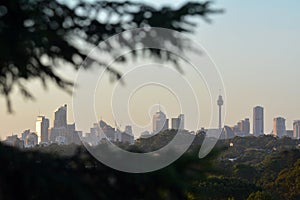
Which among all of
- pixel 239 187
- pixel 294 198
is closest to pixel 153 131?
pixel 239 187

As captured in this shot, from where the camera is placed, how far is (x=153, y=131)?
11.3ft

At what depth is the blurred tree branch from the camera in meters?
2.84

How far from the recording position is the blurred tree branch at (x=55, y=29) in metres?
2.84

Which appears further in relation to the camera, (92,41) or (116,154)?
(92,41)

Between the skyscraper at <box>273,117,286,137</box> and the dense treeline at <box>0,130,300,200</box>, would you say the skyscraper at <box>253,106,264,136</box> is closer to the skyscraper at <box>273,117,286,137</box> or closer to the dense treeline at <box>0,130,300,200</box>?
the skyscraper at <box>273,117,286,137</box>

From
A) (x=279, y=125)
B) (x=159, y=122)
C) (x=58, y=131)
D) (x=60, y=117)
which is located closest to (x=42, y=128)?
(x=58, y=131)

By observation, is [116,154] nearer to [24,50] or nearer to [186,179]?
[186,179]

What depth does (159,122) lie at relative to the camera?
3.47 m

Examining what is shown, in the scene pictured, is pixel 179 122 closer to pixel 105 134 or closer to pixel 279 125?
pixel 105 134

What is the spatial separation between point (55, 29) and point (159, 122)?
0.80m

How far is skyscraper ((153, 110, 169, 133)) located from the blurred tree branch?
0.40 meters

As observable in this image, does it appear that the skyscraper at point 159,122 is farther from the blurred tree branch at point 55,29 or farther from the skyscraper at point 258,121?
the skyscraper at point 258,121

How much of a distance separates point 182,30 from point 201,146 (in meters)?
0.57

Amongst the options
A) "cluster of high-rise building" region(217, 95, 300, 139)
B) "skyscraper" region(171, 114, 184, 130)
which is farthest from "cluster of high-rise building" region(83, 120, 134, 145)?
"cluster of high-rise building" region(217, 95, 300, 139)
